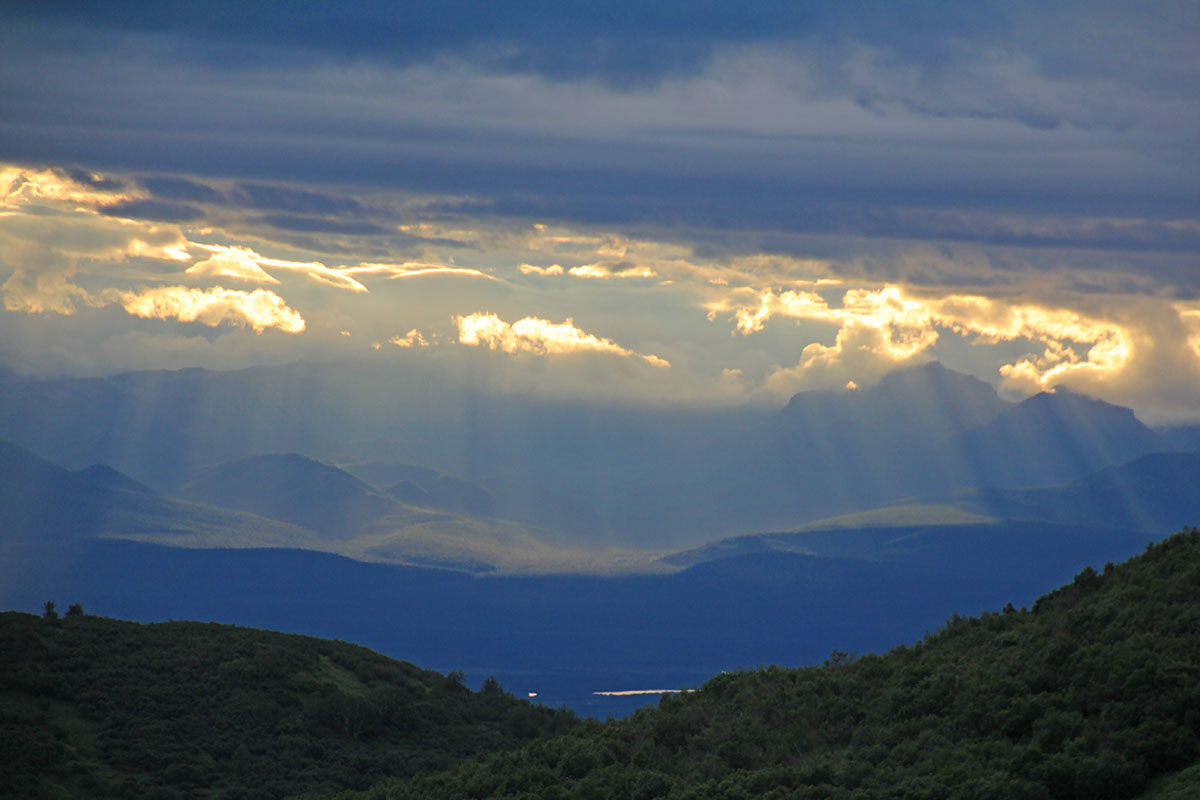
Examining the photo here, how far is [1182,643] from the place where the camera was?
119 feet

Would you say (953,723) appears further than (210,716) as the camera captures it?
No

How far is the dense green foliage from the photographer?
196ft

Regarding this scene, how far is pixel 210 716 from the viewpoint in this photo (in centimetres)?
7000

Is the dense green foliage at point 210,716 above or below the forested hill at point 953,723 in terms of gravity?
above

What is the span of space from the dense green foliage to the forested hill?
1598 cm

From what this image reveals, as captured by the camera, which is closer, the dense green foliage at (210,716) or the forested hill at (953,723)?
the forested hill at (953,723)

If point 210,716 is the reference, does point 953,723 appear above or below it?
below

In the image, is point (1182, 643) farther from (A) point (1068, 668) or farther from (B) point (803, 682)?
(B) point (803, 682)

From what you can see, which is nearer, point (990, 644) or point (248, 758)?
point (990, 644)

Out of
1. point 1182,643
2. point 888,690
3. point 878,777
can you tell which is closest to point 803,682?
point 888,690

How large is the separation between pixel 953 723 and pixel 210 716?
45893 mm

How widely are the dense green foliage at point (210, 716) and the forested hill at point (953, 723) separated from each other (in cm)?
1598

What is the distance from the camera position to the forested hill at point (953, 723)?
108 ft

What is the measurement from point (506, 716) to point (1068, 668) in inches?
2048
